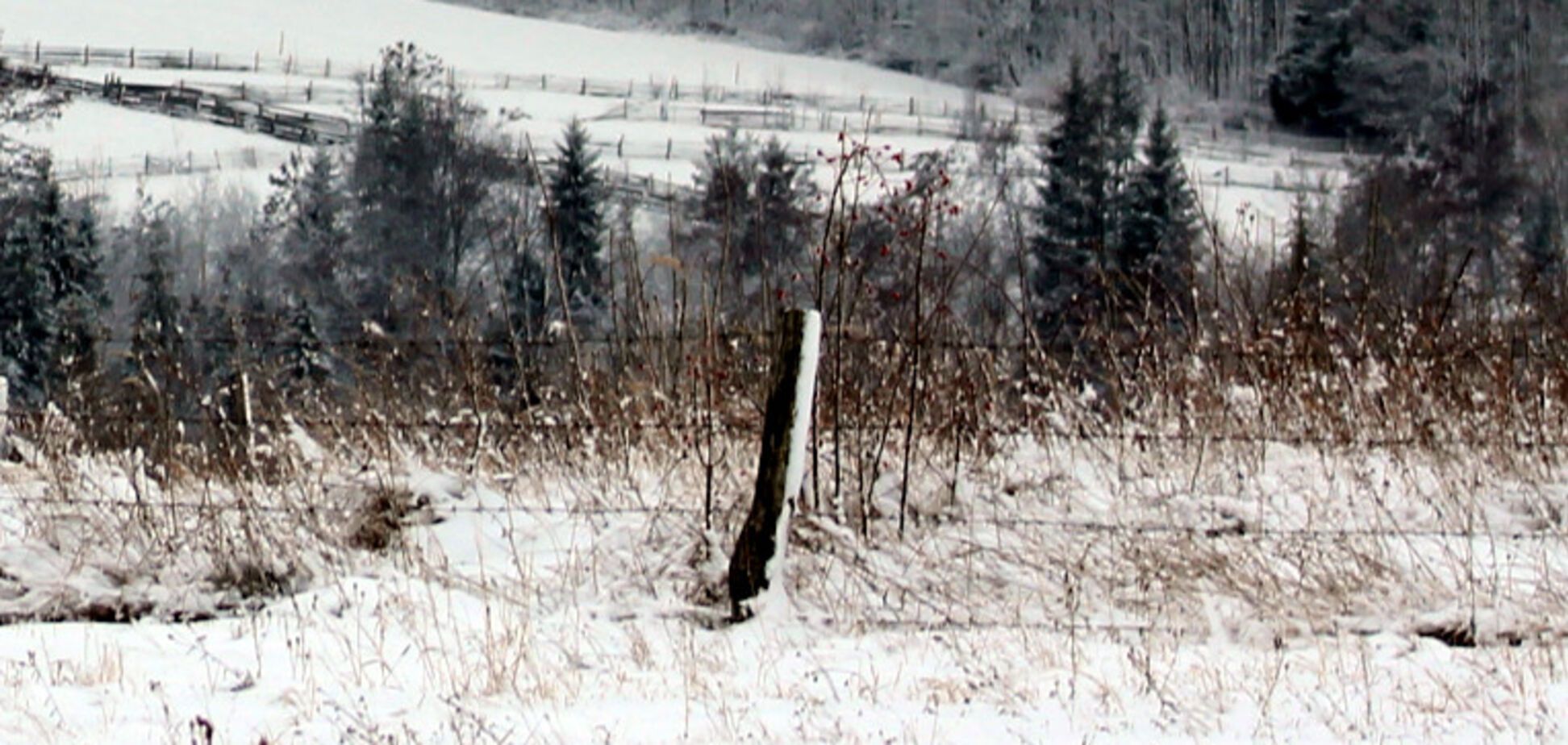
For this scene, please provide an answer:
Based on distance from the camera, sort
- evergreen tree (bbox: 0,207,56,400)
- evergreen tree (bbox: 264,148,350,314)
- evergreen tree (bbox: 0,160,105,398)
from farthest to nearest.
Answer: evergreen tree (bbox: 264,148,350,314)
evergreen tree (bbox: 0,207,56,400)
evergreen tree (bbox: 0,160,105,398)

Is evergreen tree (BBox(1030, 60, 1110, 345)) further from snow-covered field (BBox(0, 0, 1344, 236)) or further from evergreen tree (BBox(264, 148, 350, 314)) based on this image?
evergreen tree (BBox(264, 148, 350, 314))

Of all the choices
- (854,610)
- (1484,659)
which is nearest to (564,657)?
(854,610)

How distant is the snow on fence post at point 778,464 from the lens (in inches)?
208

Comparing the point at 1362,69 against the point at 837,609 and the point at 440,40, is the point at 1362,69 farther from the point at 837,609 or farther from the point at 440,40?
the point at 837,609

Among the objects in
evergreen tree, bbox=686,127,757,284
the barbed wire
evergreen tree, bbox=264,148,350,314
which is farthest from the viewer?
evergreen tree, bbox=264,148,350,314

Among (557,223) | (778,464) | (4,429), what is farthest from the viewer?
(557,223)

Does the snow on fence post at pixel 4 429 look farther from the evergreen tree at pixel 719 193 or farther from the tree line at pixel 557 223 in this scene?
the evergreen tree at pixel 719 193

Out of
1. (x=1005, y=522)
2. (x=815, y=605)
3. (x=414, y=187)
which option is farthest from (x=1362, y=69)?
(x=815, y=605)

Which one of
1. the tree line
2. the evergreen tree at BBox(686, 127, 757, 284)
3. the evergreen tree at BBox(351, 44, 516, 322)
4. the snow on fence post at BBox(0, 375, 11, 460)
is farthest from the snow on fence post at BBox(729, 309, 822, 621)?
the evergreen tree at BBox(351, 44, 516, 322)

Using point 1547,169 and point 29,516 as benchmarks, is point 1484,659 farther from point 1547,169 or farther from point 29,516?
point 1547,169

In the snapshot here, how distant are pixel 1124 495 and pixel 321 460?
3.03 m

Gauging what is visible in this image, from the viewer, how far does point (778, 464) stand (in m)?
5.30

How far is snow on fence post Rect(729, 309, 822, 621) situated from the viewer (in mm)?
5285

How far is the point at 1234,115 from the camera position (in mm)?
60000
